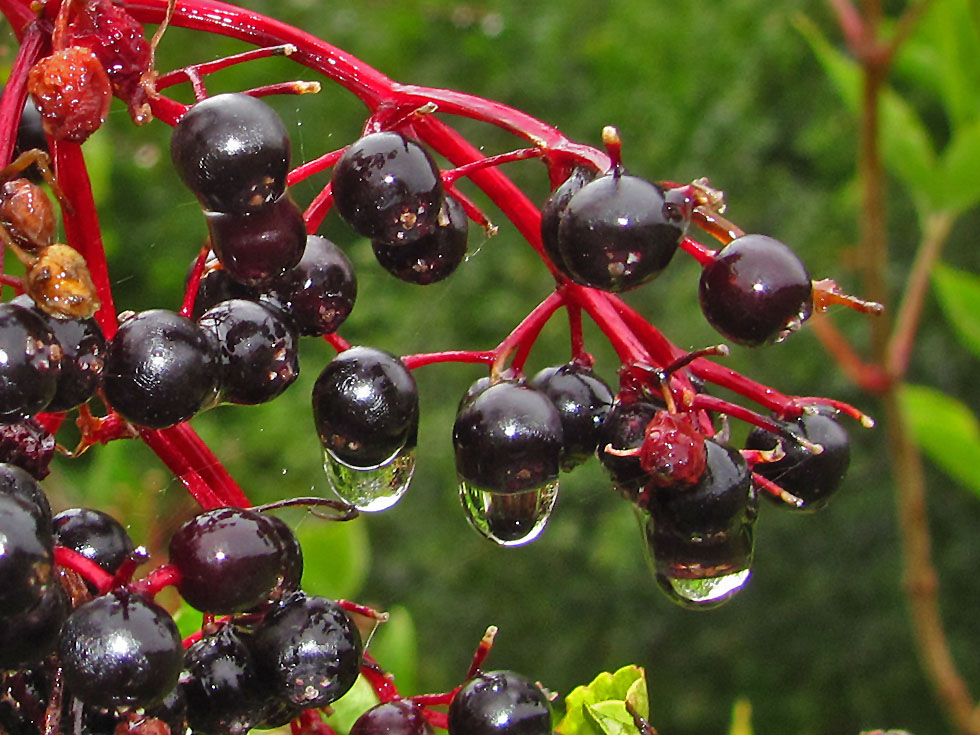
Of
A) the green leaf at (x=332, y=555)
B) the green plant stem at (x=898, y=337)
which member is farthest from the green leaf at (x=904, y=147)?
the green leaf at (x=332, y=555)

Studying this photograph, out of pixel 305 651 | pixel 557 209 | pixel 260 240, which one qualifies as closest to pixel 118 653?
pixel 305 651

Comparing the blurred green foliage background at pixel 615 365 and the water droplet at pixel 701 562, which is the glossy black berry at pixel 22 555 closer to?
the water droplet at pixel 701 562

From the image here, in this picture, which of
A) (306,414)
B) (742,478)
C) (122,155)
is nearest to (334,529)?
(742,478)

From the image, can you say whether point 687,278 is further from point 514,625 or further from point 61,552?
point 61,552

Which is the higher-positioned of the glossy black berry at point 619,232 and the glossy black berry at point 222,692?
the glossy black berry at point 619,232

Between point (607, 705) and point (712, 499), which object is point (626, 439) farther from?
point (607, 705)

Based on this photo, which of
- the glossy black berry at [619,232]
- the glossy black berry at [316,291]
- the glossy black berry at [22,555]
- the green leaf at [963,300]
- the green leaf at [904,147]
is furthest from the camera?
the green leaf at [904,147]
